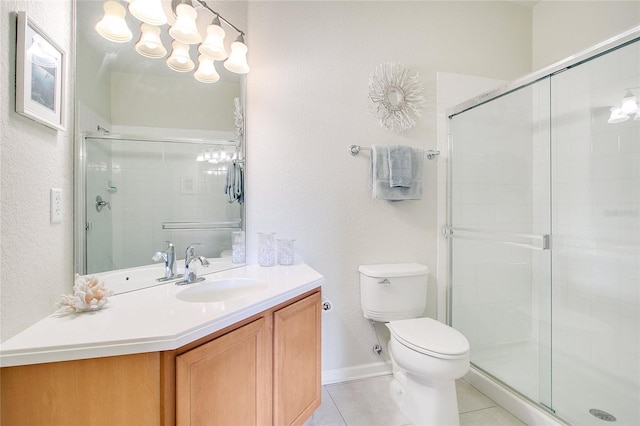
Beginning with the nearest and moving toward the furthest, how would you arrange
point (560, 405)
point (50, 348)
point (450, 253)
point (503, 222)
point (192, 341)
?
point (50, 348) < point (192, 341) < point (560, 405) < point (503, 222) < point (450, 253)

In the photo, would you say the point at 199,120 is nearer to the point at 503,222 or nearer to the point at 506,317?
the point at 503,222

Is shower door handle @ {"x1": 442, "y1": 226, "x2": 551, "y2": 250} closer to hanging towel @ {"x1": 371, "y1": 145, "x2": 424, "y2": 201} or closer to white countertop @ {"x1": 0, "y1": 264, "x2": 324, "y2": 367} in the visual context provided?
hanging towel @ {"x1": 371, "y1": 145, "x2": 424, "y2": 201}

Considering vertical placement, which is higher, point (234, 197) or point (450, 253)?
point (234, 197)

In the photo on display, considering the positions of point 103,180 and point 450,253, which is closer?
point 103,180

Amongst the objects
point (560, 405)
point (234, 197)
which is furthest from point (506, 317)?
point (234, 197)

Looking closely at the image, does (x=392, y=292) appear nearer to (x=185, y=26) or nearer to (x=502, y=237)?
(x=502, y=237)

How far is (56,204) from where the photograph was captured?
1010mm

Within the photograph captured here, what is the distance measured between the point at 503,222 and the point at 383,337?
1.11 m

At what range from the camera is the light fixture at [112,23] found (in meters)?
1.13

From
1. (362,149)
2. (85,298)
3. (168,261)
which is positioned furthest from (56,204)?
(362,149)

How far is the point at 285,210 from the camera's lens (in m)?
1.78

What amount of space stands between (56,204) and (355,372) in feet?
5.96

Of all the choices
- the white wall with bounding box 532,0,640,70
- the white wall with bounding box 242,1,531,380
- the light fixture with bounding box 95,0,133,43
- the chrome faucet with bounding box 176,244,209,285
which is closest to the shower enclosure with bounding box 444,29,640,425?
the white wall with bounding box 242,1,531,380

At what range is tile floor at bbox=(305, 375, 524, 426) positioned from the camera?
151cm
